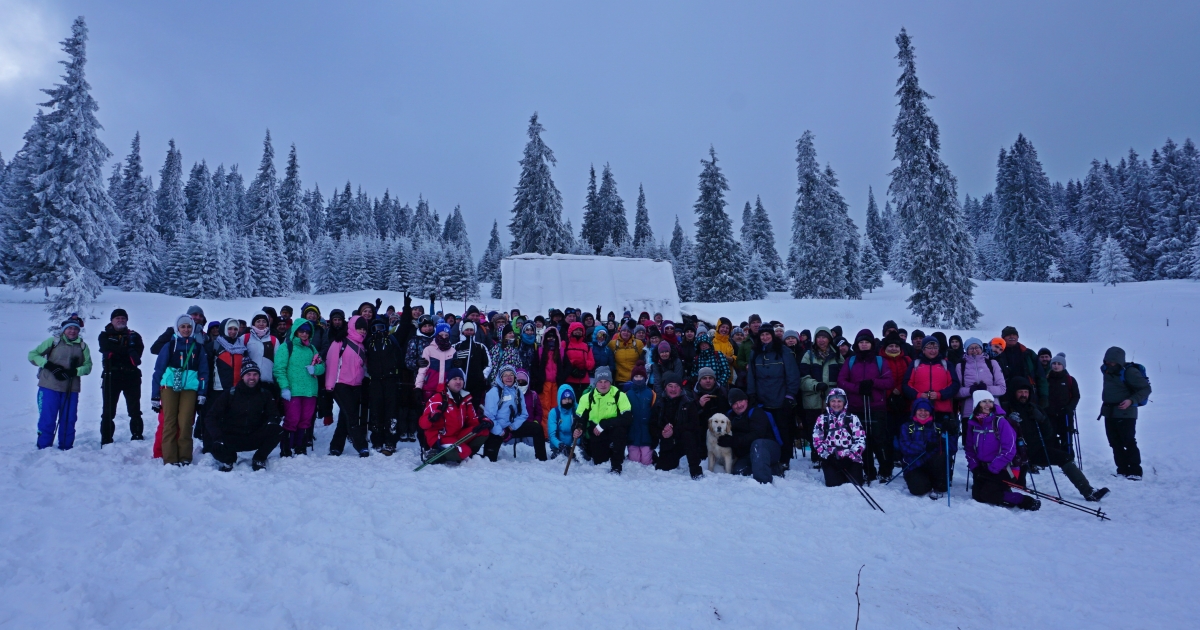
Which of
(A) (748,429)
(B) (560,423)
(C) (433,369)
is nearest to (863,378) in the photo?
(A) (748,429)

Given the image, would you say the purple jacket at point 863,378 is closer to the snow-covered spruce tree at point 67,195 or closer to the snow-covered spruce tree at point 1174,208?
the snow-covered spruce tree at point 67,195

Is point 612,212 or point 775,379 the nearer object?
point 775,379

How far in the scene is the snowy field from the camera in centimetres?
351

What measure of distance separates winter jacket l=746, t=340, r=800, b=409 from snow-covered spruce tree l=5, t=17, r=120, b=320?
86.8 ft

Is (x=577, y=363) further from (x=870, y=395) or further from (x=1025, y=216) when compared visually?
(x=1025, y=216)

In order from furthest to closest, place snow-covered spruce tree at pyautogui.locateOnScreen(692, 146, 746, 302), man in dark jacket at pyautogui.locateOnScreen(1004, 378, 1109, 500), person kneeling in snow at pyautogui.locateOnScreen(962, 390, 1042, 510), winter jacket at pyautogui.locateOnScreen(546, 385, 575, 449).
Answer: snow-covered spruce tree at pyautogui.locateOnScreen(692, 146, 746, 302) < winter jacket at pyautogui.locateOnScreen(546, 385, 575, 449) < man in dark jacket at pyautogui.locateOnScreen(1004, 378, 1109, 500) < person kneeling in snow at pyautogui.locateOnScreen(962, 390, 1042, 510)

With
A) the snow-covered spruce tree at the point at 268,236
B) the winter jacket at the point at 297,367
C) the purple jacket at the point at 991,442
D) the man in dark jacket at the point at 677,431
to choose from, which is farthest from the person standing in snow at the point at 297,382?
the snow-covered spruce tree at the point at 268,236

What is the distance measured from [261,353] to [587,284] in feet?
43.3

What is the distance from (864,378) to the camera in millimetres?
7066

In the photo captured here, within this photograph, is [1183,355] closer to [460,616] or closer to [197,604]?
[460,616]

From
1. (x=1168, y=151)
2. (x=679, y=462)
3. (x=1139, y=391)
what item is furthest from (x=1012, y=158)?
(x=679, y=462)

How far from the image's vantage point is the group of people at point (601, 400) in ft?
21.1

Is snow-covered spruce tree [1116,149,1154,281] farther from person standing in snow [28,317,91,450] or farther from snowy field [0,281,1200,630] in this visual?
person standing in snow [28,317,91,450]

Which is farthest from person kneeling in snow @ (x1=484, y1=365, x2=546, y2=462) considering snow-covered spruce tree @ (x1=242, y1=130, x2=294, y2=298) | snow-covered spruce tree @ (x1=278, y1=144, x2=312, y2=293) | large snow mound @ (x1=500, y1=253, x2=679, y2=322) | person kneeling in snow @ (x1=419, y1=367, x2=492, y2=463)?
snow-covered spruce tree @ (x1=278, y1=144, x2=312, y2=293)
